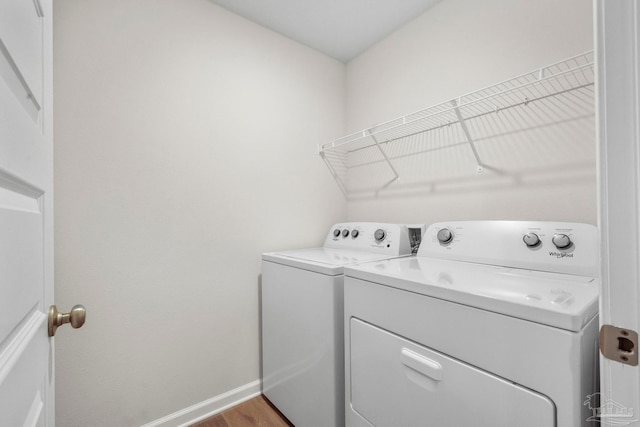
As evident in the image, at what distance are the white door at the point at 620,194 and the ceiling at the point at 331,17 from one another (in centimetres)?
160

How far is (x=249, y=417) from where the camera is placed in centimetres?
161

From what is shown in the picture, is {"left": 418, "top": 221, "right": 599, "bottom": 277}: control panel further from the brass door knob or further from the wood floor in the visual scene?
the brass door knob

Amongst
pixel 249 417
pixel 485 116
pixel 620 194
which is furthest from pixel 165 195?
pixel 485 116

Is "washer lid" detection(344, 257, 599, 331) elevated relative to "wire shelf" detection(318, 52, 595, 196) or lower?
lower

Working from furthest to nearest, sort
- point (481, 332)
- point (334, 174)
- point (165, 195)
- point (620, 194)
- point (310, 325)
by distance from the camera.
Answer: point (334, 174) → point (165, 195) → point (310, 325) → point (481, 332) → point (620, 194)

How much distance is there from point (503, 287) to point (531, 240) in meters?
0.40

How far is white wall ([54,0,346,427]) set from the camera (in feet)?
4.20

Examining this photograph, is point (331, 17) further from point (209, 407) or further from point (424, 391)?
point (209, 407)

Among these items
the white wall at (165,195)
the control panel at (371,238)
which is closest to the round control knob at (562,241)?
the control panel at (371,238)

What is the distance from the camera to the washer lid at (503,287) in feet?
2.18

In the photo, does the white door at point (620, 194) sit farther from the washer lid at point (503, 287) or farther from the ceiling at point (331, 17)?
the ceiling at point (331, 17)

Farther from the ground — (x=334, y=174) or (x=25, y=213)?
(x=334, y=174)

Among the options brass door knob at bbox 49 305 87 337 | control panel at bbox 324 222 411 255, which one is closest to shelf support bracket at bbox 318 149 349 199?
control panel at bbox 324 222 411 255

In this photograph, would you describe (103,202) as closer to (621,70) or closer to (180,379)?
(180,379)
